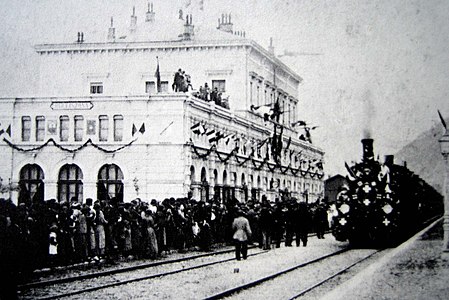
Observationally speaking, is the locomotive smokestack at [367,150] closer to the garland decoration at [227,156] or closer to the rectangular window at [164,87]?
the garland decoration at [227,156]

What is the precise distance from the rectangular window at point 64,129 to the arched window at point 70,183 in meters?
1.31

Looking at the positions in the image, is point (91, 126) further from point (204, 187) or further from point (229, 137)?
point (229, 137)

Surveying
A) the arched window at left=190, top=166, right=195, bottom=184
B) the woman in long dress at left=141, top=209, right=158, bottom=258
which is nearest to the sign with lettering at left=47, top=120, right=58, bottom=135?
the arched window at left=190, top=166, right=195, bottom=184

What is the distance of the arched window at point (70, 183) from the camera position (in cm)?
2822

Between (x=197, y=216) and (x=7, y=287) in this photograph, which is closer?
(x=7, y=287)

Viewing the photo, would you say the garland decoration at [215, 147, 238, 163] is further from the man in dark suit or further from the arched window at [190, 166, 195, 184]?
the man in dark suit

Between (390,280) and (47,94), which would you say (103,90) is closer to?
(47,94)

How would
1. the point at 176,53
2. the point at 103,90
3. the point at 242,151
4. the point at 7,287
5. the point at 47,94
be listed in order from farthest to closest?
the point at 242,151 < the point at 176,53 < the point at 103,90 < the point at 47,94 < the point at 7,287

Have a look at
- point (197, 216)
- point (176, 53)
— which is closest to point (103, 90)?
point (176, 53)

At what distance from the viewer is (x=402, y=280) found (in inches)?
481

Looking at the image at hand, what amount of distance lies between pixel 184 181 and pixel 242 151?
8890mm

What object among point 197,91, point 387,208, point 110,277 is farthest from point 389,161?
point 197,91

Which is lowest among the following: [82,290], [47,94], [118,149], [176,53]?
[82,290]

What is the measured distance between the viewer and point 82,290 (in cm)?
1181
